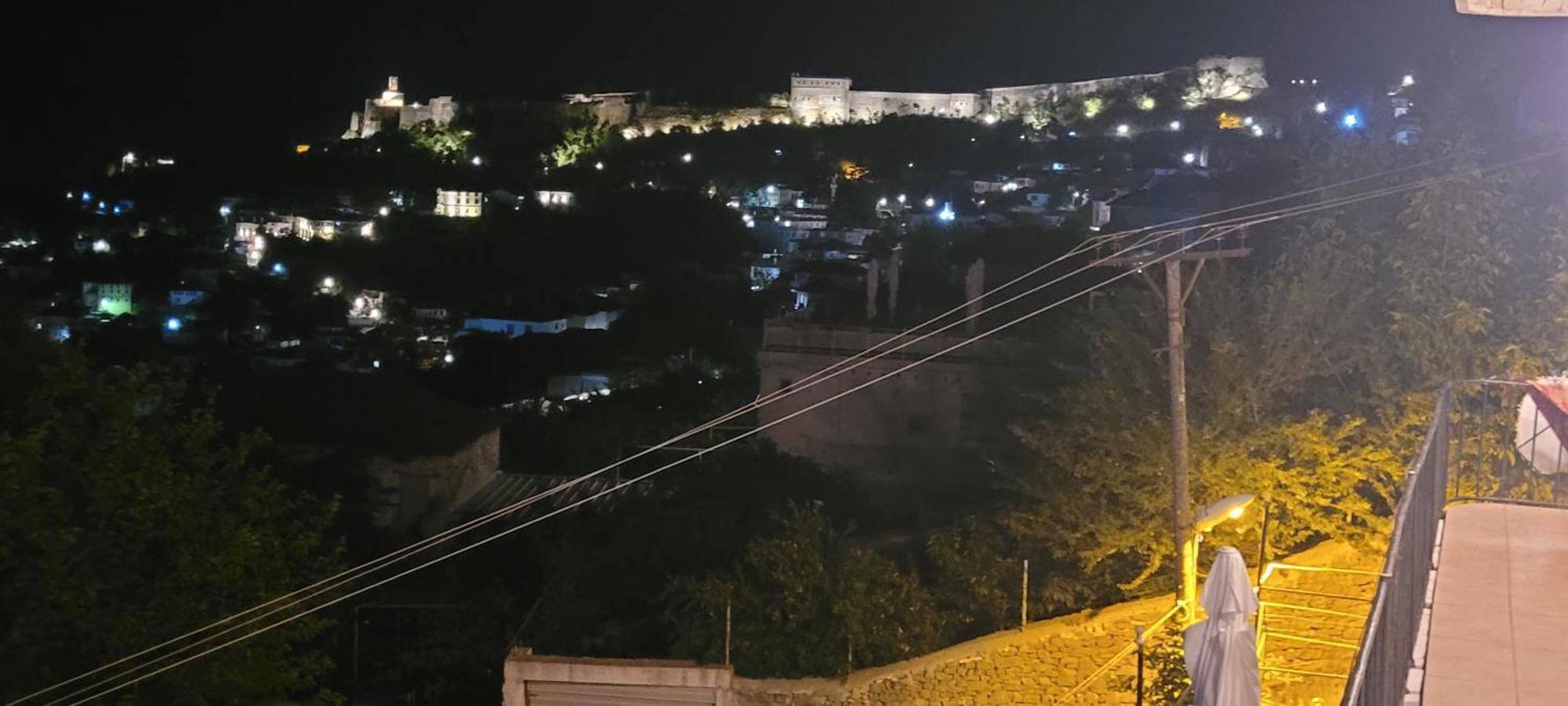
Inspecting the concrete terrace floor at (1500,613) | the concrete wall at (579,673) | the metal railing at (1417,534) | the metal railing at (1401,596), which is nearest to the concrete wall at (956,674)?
the concrete wall at (579,673)

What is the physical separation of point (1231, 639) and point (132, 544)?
8513mm

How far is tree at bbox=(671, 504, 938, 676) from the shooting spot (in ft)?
32.6

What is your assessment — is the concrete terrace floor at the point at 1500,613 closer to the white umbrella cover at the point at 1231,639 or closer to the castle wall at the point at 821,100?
the white umbrella cover at the point at 1231,639

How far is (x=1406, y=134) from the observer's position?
16219 millimetres

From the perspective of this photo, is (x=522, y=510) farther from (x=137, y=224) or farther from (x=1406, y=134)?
(x=137, y=224)

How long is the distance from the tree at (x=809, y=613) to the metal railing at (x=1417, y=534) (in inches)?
172

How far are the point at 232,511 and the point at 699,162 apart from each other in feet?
204

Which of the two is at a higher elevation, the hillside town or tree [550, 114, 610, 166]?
tree [550, 114, 610, 166]

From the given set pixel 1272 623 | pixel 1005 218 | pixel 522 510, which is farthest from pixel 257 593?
pixel 1005 218

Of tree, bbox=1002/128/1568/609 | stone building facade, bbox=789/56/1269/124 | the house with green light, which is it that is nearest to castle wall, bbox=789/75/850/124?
stone building facade, bbox=789/56/1269/124

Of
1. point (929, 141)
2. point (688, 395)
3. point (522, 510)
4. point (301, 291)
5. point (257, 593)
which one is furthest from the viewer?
point (929, 141)

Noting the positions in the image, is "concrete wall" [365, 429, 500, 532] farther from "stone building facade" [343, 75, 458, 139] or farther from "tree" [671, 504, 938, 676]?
"stone building facade" [343, 75, 458, 139]

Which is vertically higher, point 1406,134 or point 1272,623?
point 1406,134

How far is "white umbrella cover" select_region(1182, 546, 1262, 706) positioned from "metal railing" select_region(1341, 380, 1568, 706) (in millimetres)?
662
